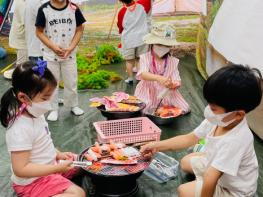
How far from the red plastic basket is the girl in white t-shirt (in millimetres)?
632

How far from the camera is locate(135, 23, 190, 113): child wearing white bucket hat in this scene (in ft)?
9.89

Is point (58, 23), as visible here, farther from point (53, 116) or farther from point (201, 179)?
point (201, 179)

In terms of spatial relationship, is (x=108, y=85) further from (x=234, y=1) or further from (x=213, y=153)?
(x=213, y=153)

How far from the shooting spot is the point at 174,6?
17.2 feet

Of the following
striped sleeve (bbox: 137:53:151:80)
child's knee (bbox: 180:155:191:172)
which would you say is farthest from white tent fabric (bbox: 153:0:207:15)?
child's knee (bbox: 180:155:191:172)

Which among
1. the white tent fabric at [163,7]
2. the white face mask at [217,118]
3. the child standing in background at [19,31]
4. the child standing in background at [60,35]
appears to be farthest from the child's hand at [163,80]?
the white tent fabric at [163,7]

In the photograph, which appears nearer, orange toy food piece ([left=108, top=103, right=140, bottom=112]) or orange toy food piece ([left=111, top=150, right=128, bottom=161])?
orange toy food piece ([left=111, top=150, right=128, bottom=161])

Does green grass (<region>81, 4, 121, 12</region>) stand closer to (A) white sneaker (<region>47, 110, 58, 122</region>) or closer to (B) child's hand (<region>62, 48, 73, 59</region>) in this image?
(B) child's hand (<region>62, 48, 73, 59</region>)

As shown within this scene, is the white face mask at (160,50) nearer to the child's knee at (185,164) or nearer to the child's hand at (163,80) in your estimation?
the child's hand at (163,80)

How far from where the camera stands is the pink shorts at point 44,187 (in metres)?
1.84

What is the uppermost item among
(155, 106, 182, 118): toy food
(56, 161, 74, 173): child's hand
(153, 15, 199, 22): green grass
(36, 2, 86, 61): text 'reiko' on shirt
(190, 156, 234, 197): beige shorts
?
(36, 2, 86, 61): text 'reiko' on shirt

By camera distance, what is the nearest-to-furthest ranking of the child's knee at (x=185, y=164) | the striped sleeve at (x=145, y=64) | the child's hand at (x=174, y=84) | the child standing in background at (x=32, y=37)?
the child's knee at (x=185, y=164) → the child's hand at (x=174, y=84) → the striped sleeve at (x=145, y=64) → the child standing in background at (x=32, y=37)

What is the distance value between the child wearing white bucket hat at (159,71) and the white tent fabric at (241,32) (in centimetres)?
44

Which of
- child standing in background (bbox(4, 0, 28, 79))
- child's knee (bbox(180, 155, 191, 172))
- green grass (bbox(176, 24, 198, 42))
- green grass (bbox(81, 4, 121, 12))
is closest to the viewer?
child's knee (bbox(180, 155, 191, 172))
